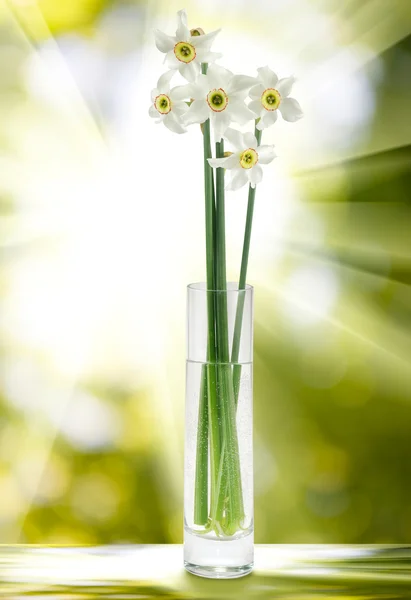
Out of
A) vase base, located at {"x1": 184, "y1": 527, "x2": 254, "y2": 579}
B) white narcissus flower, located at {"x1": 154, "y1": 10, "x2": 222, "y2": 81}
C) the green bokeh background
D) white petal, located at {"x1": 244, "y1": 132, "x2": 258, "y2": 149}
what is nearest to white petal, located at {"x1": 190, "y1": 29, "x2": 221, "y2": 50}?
white narcissus flower, located at {"x1": 154, "y1": 10, "x2": 222, "y2": 81}

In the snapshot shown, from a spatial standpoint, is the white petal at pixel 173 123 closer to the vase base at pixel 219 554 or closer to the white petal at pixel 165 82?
the white petal at pixel 165 82

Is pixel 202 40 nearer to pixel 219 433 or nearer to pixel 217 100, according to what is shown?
pixel 217 100

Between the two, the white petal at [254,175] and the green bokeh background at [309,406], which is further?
the green bokeh background at [309,406]

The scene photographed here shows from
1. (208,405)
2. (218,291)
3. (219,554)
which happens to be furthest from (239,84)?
(219,554)

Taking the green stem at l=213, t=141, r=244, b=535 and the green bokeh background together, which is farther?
the green bokeh background

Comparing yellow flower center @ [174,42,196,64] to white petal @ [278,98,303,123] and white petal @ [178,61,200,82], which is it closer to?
white petal @ [178,61,200,82]

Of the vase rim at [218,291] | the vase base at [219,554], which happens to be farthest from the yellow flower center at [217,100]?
the vase base at [219,554]
